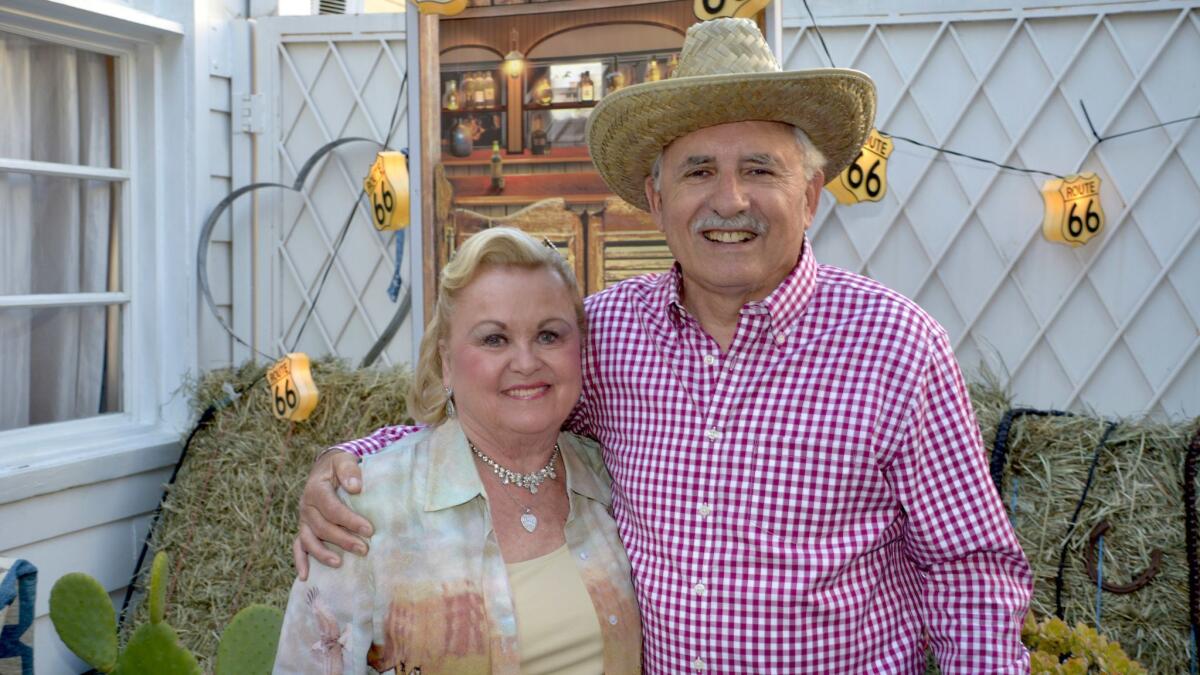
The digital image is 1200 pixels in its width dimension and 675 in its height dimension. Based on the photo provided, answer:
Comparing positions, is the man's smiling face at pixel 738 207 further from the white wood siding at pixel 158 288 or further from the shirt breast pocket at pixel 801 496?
the white wood siding at pixel 158 288

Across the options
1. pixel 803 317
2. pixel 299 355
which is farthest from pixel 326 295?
pixel 803 317

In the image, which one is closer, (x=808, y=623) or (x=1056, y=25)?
(x=808, y=623)

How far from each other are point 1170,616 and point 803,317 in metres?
1.76

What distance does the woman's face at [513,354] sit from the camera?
1.56 m

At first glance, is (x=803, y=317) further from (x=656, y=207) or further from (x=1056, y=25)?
(x=1056, y=25)

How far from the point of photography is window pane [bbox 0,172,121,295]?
3.11 m

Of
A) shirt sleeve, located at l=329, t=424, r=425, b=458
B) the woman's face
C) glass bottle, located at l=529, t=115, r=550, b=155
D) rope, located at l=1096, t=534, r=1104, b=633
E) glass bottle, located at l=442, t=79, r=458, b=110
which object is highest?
glass bottle, located at l=442, t=79, r=458, b=110

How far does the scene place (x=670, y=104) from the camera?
1.57m

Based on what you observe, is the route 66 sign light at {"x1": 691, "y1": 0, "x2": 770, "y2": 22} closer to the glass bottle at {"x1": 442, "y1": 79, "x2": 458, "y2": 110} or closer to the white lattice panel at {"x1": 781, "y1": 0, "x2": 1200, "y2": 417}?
the glass bottle at {"x1": 442, "y1": 79, "x2": 458, "y2": 110}

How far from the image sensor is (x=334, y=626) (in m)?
1.48

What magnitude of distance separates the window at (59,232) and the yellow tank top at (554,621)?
7.48 feet

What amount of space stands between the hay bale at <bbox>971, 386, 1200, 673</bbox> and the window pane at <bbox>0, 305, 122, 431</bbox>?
9.13 feet

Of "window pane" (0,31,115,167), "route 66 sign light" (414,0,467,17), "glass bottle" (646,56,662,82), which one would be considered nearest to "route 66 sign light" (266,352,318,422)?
"window pane" (0,31,115,167)

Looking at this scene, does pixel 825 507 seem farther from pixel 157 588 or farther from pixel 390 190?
pixel 390 190
